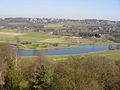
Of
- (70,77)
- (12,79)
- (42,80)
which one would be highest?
(70,77)

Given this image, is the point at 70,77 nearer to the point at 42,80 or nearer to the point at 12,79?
the point at 42,80

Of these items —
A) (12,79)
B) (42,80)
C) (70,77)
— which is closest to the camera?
(70,77)

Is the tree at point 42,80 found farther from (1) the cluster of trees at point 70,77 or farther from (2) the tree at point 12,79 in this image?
(2) the tree at point 12,79

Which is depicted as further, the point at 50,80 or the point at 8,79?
the point at 8,79

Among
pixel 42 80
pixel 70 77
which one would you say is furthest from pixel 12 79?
pixel 70 77

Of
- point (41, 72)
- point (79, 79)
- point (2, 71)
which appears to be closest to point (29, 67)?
point (2, 71)

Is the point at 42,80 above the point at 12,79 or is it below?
above

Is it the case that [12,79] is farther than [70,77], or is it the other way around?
[12,79]

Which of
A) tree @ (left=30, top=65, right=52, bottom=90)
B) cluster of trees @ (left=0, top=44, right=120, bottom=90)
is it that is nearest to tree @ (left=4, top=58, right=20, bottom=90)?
cluster of trees @ (left=0, top=44, right=120, bottom=90)

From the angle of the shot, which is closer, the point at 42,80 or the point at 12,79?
the point at 42,80

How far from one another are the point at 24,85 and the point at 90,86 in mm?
5733

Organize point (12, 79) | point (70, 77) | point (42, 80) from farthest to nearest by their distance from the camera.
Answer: point (12, 79), point (42, 80), point (70, 77)

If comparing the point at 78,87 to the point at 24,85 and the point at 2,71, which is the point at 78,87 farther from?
Answer: the point at 2,71

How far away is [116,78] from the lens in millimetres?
10070
